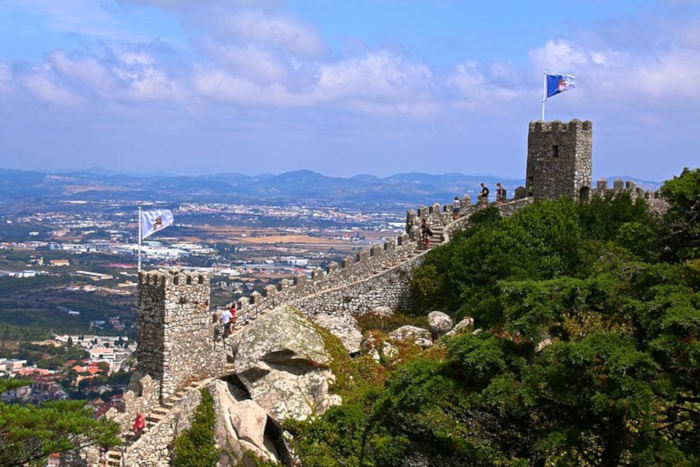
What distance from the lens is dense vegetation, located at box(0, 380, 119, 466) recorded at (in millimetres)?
16891

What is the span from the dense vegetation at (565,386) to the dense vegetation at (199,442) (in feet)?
6.57

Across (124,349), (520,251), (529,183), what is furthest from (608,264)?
(124,349)

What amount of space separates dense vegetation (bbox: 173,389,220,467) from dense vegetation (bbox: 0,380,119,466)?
1.57 m

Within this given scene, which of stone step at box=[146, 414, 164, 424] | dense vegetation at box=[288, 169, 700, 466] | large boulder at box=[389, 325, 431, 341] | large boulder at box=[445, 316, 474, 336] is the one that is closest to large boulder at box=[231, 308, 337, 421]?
dense vegetation at box=[288, 169, 700, 466]

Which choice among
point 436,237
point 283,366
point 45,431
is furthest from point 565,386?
point 436,237

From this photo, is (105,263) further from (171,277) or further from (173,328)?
(171,277)

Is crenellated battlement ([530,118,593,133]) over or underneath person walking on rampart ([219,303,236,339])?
over

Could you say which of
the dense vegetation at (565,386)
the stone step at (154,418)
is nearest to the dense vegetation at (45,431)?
the stone step at (154,418)

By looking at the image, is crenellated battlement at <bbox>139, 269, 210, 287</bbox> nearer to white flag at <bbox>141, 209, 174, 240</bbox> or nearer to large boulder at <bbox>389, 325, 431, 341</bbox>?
white flag at <bbox>141, 209, 174, 240</bbox>

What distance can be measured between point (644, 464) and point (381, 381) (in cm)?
992

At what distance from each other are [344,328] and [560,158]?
11.8m

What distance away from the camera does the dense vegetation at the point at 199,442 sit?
19.2 meters

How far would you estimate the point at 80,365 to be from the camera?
155 feet

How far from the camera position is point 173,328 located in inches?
857
